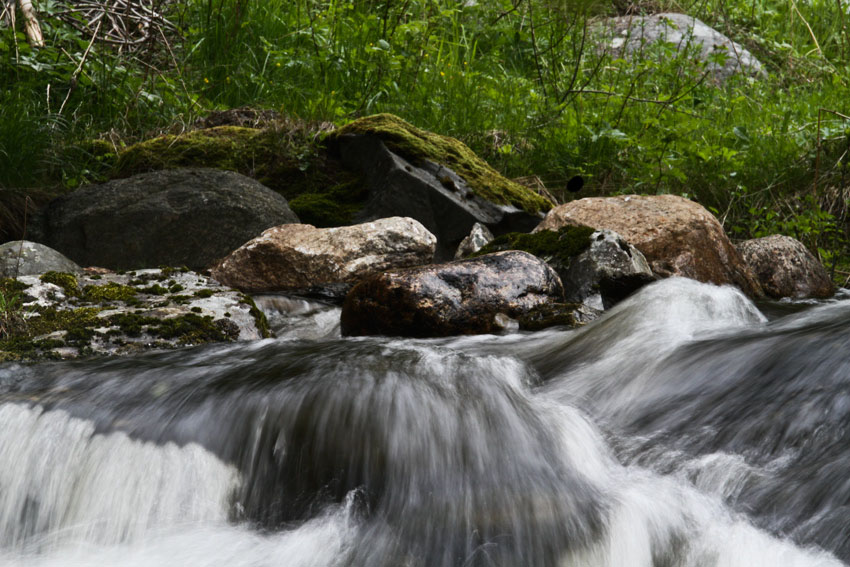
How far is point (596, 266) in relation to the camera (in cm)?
425

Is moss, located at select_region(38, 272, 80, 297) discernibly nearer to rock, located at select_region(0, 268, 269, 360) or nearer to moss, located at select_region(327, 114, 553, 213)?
rock, located at select_region(0, 268, 269, 360)

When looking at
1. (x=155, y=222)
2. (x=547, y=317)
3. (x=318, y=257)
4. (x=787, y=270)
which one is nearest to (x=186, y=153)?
(x=155, y=222)

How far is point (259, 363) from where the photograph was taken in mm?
2865

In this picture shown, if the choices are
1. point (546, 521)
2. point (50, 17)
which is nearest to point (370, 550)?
point (546, 521)

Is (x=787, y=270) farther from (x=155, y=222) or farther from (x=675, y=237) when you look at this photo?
(x=155, y=222)

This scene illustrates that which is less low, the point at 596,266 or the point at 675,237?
the point at 675,237

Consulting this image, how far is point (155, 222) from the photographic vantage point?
A: 5.20 metres

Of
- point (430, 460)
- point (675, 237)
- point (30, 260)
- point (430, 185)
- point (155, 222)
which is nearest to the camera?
point (430, 460)

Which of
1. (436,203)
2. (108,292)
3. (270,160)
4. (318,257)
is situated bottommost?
(108,292)

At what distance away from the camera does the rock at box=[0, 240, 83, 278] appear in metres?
4.22

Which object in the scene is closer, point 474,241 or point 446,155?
point 474,241

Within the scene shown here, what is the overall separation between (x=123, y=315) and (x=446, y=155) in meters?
3.28

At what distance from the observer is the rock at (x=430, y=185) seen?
570 cm

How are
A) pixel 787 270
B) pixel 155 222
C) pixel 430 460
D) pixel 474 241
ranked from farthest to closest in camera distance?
pixel 474 241 < pixel 155 222 < pixel 787 270 < pixel 430 460
